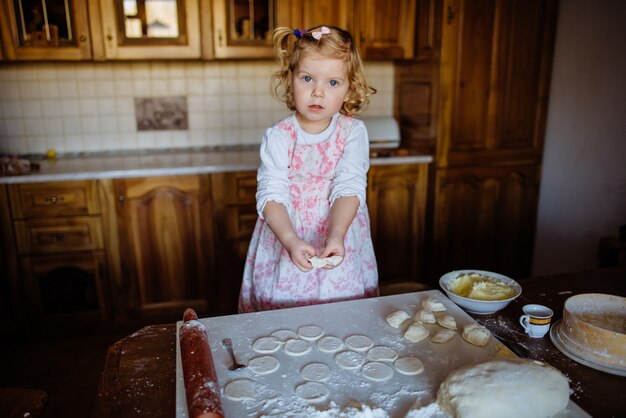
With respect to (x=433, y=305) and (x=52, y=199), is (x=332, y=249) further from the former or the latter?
(x=52, y=199)

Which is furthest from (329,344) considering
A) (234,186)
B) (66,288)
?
(66,288)

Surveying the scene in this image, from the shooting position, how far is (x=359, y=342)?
0.96 metres

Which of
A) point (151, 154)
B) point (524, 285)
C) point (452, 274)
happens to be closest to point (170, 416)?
point (452, 274)

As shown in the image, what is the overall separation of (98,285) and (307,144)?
1583mm

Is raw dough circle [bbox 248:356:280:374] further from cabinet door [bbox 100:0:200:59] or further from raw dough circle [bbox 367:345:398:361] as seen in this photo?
cabinet door [bbox 100:0:200:59]

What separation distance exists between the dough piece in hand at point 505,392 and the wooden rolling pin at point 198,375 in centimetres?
35

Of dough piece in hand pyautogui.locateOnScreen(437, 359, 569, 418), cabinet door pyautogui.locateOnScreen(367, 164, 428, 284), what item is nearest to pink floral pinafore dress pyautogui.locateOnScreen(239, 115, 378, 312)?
dough piece in hand pyautogui.locateOnScreen(437, 359, 569, 418)

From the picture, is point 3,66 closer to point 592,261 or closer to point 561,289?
point 561,289

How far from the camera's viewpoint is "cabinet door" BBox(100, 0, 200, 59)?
7.73ft

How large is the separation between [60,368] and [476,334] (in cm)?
196

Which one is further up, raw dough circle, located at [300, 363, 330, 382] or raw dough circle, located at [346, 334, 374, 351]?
raw dough circle, located at [346, 334, 374, 351]

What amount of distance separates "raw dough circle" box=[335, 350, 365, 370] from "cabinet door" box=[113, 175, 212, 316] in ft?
5.33

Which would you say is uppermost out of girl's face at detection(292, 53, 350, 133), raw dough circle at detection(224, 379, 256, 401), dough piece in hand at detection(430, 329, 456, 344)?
girl's face at detection(292, 53, 350, 133)

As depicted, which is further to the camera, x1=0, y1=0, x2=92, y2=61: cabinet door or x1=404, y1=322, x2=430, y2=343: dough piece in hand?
x1=0, y1=0, x2=92, y2=61: cabinet door
